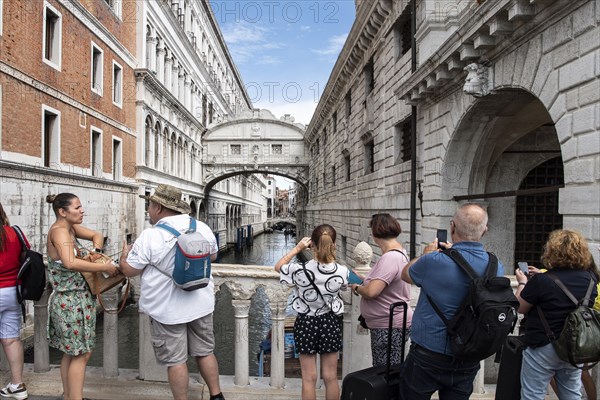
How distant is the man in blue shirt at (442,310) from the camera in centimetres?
230

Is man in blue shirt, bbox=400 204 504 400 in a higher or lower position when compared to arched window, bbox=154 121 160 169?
lower

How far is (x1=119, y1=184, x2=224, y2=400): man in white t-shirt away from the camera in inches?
109

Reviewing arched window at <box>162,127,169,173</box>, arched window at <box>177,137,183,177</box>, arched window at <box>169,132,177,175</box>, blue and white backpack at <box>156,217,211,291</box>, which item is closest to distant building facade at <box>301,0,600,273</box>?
blue and white backpack at <box>156,217,211,291</box>

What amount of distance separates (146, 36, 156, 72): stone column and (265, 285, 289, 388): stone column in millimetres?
17691

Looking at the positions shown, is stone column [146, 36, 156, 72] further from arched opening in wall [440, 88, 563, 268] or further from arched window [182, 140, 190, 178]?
arched opening in wall [440, 88, 563, 268]

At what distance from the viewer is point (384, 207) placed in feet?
38.1

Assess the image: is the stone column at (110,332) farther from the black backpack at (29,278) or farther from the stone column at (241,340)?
the stone column at (241,340)

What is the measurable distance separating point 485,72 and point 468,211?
16.3 feet

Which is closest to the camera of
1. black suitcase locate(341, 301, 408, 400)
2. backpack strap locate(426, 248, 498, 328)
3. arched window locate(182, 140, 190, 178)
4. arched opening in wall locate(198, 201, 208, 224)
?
backpack strap locate(426, 248, 498, 328)

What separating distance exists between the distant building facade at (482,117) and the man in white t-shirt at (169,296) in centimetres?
373

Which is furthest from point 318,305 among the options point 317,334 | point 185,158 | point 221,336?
point 185,158

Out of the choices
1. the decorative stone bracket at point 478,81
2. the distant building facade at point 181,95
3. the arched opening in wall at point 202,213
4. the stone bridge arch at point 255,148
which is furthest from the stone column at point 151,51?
the decorative stone bracket at point 478,81

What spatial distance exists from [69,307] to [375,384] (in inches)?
81.3

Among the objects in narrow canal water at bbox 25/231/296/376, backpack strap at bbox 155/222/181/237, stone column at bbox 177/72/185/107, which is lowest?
narrow canal water at bbox 25/231/296/376
